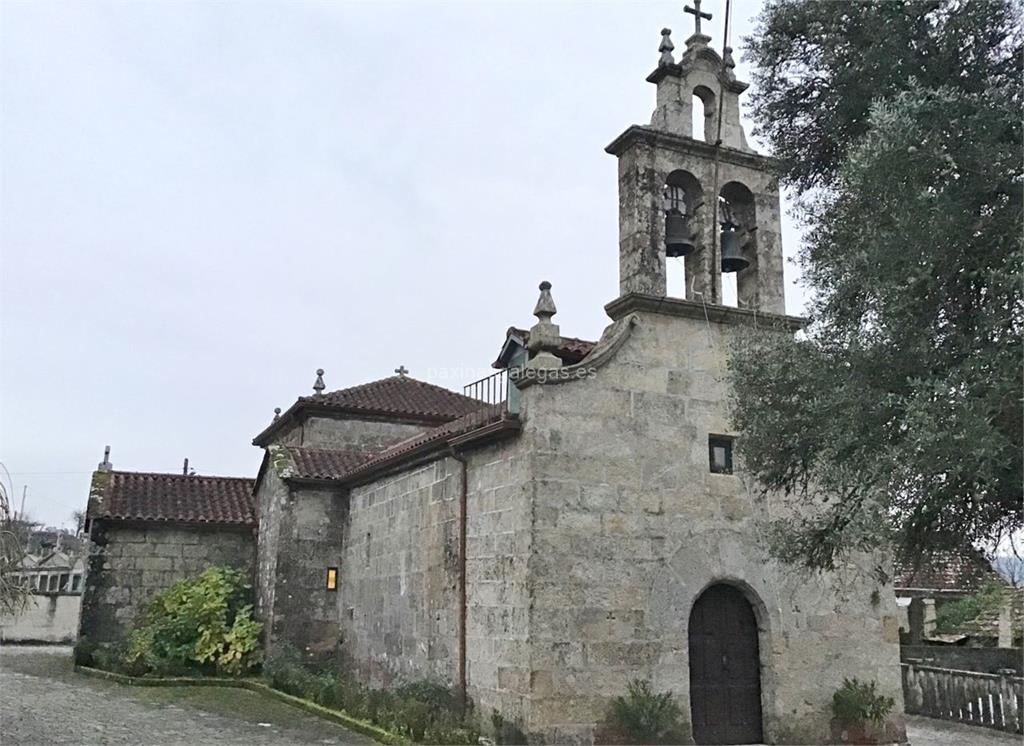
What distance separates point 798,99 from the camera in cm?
821

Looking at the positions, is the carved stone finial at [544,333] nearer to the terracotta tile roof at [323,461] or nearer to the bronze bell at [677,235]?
the bronze bell at [677,235]

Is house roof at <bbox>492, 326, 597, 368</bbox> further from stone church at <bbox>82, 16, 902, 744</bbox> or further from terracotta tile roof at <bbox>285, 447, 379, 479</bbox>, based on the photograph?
terracotta tile roof at <bbox>285, 447, 379, 479</bbox>

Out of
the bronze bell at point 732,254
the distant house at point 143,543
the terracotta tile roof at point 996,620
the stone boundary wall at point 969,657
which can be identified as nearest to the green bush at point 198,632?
the distant house at point 143,543

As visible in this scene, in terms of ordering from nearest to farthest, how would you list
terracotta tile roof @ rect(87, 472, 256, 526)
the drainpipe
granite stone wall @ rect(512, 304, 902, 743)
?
granite stone wall @ rect(512, 304, 902, 743) < the drainpipe < terracotta tile roof @ rect(87, 472, 256, 526)

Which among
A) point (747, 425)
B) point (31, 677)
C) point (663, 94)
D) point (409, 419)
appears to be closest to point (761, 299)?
point (663, 94)

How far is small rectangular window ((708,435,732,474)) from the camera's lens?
36.9 ft

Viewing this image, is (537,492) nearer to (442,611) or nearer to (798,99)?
(442,611)

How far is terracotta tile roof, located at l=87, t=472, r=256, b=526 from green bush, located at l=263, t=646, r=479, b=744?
5.52 metres

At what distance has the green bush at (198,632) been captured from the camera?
16.2 m

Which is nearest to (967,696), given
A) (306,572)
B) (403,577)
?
(403,577)

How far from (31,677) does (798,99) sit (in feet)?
53.1

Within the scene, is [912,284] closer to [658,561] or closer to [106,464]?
[658,561]

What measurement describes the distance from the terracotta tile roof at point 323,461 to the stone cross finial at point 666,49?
9.32 metres

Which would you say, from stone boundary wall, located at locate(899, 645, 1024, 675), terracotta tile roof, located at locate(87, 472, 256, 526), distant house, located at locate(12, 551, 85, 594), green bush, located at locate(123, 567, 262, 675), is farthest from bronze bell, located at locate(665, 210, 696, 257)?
distant house, located at locate(12, 551, 85, 594)
